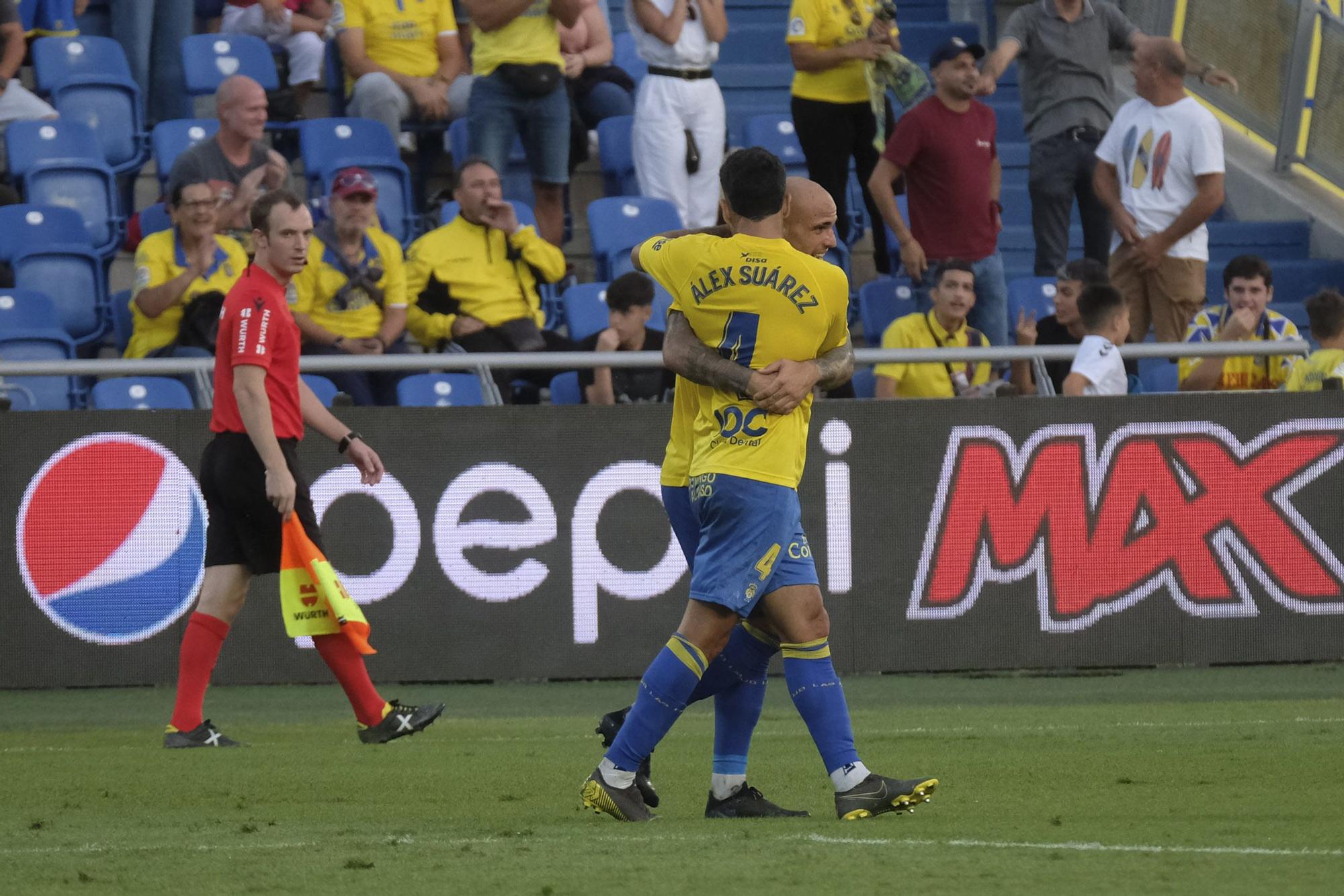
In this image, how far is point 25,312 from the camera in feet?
37.4

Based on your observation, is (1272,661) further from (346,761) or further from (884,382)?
(346,761)

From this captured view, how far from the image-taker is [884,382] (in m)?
11.5

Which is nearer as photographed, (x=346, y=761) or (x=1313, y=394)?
(x=346, y=761)

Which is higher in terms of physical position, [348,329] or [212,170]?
[212,170]

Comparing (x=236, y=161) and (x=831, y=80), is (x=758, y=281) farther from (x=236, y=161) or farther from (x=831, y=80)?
(x=831, y=80)

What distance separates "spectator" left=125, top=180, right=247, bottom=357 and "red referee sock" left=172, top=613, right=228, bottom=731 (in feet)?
10.3

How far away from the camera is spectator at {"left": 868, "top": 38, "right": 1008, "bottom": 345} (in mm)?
12625

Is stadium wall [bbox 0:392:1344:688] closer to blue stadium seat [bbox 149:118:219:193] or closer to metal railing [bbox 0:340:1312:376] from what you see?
metal railing [bbox 0:340:1312:376]

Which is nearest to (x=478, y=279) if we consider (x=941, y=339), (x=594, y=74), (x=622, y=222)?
(x=622, y=222)

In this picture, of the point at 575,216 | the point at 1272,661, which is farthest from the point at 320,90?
the point at 1272,661

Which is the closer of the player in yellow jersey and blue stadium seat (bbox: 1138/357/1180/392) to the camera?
the player in yellow jersey

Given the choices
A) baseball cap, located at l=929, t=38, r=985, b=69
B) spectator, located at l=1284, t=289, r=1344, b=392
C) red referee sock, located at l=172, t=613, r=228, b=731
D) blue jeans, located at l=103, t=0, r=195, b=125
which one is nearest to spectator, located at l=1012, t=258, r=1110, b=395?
spectator, located at l=1284, t=289, r=1344, b=392

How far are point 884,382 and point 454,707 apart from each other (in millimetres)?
3116

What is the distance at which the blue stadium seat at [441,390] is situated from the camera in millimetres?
11227
